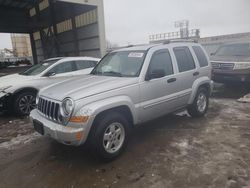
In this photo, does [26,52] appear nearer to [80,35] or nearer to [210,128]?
[80,35]

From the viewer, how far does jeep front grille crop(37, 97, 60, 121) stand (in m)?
3.46

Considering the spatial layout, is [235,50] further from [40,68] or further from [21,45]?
[21,45]

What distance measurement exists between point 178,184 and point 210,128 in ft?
7.59

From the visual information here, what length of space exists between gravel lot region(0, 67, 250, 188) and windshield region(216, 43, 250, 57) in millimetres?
4705

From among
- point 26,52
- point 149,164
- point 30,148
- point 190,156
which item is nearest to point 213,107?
point 190,156

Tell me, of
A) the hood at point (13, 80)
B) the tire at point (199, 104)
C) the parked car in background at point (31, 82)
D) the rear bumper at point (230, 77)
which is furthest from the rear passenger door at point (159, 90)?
the rear bumper at point (230, 77)

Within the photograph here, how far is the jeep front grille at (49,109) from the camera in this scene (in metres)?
3.46

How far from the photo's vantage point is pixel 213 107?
6.71 m

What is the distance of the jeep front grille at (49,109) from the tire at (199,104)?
10.7 ft

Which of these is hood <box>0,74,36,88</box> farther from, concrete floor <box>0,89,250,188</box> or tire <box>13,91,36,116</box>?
concrete floor <box>0,89,250,188</box>

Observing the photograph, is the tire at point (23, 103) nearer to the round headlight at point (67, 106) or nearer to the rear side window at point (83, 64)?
the rear side window at point (83, 64)

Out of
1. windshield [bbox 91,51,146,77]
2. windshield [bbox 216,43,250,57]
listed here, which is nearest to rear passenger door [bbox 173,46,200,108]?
windshield [bbox 91,51,146,77]

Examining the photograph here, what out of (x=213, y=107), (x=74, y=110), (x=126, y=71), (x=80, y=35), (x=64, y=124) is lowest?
(x=213, y=107)

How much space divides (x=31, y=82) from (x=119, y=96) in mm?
3786
